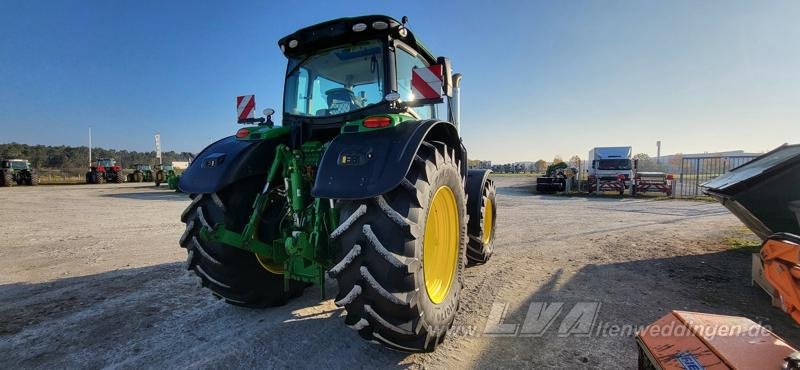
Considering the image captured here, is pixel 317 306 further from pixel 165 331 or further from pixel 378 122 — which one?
pixel 378 122

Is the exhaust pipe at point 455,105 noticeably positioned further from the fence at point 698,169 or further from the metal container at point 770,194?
the fence at point 698,169

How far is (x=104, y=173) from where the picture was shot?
93.0 ft

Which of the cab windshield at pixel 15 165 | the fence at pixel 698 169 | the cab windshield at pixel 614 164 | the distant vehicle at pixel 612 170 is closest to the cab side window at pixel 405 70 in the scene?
the fence at pixel 698 169

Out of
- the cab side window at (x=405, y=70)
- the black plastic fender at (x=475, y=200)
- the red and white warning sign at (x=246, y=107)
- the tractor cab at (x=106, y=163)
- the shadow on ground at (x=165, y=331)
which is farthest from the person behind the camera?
the tractor cab at (x=106, y=163)

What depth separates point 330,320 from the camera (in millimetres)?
3027

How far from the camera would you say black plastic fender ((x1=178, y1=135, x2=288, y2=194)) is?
2.78m

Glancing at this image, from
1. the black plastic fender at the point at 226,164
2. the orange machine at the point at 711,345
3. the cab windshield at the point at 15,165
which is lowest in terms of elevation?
the orange machine at the point at 711,345

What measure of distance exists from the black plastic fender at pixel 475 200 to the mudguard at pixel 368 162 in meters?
2.07

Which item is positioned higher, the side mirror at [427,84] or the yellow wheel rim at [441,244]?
the side mirror at [427,84]

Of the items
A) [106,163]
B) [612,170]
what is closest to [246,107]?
[612,170]

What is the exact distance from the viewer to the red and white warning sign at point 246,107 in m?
3.81

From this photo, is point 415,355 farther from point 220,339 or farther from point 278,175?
point 278,175

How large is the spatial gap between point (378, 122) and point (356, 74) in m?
1.04

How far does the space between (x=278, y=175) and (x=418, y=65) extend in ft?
5.80
